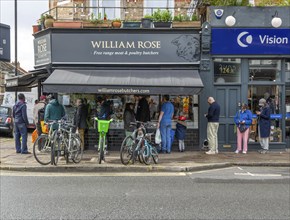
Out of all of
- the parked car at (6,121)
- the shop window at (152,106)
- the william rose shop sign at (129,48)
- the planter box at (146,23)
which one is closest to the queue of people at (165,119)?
the shop window at (152,106)

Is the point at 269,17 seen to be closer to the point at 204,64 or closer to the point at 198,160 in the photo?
the point at 204,64

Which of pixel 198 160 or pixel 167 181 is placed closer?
pixel 167 181

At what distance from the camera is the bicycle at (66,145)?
1008 cm

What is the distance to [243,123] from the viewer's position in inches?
501

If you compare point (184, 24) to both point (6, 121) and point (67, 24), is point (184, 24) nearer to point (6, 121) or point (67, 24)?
point (67, 24)

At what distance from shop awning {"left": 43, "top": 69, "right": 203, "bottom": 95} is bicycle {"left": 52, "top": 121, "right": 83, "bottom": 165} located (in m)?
1.88

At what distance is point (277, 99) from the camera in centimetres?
1387

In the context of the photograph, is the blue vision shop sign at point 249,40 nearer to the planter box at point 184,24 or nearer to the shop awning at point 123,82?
the planter box at point 184,24

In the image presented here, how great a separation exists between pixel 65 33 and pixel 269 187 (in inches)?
341

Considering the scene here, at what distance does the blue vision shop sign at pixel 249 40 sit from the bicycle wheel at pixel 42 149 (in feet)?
21.4

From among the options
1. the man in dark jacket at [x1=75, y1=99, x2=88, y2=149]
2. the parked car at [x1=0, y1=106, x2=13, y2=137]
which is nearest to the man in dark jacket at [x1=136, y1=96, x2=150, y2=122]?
the man in dark jacket at [x1=75, y1=99, x2=88, y2=149]

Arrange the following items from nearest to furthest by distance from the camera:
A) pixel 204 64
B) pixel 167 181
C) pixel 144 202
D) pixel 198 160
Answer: pixel 144 202 → pixel 167 181 → pixel 198 160 → pixel 204 64

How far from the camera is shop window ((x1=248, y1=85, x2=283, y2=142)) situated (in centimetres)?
1378

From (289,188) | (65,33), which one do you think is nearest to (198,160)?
(289,188)
